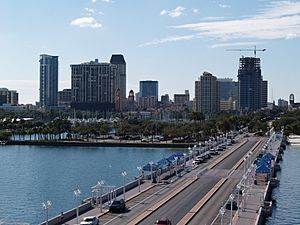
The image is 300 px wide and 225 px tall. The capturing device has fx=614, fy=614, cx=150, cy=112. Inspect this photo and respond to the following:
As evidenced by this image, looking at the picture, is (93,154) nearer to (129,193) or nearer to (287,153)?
(287,153)

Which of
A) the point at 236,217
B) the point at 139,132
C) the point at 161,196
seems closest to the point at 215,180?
the point at 161,196

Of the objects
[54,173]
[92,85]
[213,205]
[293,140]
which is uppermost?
[92,85]

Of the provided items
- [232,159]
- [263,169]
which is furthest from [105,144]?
[263,169]

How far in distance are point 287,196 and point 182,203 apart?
11.8 m

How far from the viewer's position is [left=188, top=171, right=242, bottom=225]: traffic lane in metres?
26.0

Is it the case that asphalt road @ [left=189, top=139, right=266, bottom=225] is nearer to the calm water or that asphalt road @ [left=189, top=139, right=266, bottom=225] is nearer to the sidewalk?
the sidewalk

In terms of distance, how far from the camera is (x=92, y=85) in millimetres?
187125

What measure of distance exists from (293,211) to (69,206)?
1270 cm

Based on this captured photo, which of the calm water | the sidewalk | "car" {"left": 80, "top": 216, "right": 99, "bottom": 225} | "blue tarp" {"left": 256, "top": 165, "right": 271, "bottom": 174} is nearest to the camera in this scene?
"car" {"left": 80, "top": 216, "right": 99, "bottom": 225}

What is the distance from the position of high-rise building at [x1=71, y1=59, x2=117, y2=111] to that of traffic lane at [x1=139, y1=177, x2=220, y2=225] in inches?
5896

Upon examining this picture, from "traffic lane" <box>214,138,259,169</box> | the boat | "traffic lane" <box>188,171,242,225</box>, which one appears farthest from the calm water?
the boat

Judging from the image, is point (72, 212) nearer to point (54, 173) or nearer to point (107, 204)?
point (107, 204)

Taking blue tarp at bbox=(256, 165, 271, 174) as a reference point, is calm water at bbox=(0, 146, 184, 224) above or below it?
below

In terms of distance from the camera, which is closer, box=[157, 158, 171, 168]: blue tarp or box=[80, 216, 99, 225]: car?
box=[80, 216, 99, 225]: car
